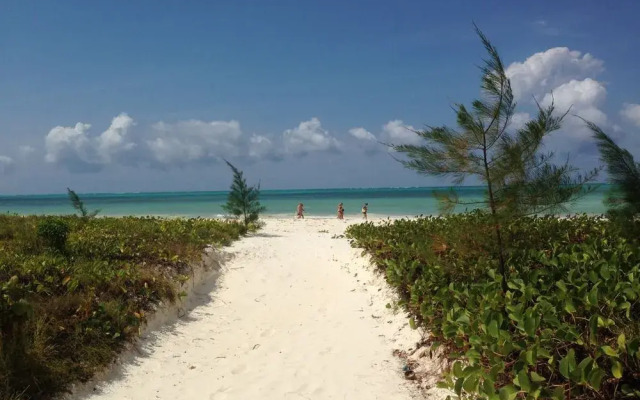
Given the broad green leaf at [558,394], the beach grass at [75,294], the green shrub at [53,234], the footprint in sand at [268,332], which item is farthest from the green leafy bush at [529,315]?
the green shrub at [53,234]

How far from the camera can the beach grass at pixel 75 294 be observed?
5.64 meters

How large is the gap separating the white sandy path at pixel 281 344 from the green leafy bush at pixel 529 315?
82 centimetres

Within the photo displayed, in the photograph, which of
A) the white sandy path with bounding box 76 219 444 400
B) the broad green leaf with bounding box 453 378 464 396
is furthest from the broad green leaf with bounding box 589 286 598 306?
the white sandy path with bounding box 76 219 444 400

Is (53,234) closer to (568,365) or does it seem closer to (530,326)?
(530,326)

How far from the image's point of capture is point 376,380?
20.6 ft

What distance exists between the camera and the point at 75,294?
24.6ft

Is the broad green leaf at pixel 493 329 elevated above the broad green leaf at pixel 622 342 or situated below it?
below

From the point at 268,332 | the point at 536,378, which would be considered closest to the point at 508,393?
the point at 536,378

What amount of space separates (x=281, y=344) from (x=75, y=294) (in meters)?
3.46

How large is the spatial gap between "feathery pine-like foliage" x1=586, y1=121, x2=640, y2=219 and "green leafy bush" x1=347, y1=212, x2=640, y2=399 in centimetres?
78

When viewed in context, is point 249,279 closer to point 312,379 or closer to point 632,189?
point 312,379

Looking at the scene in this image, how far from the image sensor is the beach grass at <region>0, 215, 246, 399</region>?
564 centimetres

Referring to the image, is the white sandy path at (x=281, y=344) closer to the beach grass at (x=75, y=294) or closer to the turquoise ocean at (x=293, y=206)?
the beach grass at (x=75, y=294)

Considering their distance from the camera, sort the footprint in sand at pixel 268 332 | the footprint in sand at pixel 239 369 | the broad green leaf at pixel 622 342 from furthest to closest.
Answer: the footprint in sand at pixel 268 332
the footprint in sand at pixel 239 369
the broad green leaf at pixel 622 342
